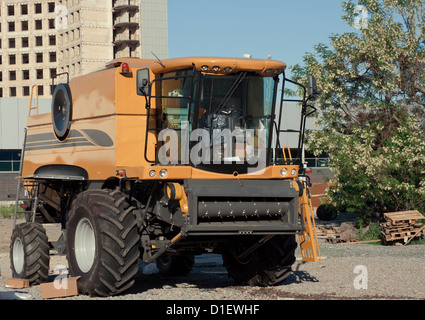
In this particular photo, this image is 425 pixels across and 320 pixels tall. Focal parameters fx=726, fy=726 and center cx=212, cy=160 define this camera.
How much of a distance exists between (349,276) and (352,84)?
15.9 meters

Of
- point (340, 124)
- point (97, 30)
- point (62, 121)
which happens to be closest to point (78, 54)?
point (97, 30)

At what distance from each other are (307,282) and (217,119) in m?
4.23

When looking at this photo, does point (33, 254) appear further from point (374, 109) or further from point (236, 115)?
point (374, 109)

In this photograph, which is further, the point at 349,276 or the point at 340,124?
the point at 340,124

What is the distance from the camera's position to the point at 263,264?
558 inches

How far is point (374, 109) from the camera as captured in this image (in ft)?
96.4

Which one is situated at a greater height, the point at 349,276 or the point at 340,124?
the point at 340,124

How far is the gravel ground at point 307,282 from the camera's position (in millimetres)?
12625

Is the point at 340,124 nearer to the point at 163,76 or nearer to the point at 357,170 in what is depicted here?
the point at 357,170

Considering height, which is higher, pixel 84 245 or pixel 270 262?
pixel 84 245

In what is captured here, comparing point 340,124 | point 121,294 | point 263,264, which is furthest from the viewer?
point 340,124

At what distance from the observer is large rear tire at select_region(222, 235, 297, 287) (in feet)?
45.9

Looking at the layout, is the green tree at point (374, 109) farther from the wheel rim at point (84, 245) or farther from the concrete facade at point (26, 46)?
the concrete facade at point (26, 46)

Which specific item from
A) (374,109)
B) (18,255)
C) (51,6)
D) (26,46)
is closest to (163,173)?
(18,255)
